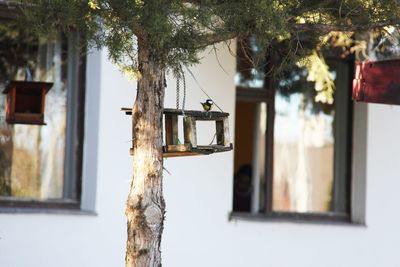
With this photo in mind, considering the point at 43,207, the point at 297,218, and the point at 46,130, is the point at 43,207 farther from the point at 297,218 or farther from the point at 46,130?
the point at 297,218

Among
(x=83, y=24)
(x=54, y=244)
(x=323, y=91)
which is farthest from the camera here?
(x=323, y=91)

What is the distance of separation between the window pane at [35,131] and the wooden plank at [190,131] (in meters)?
2.67

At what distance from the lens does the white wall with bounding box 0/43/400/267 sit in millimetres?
6688

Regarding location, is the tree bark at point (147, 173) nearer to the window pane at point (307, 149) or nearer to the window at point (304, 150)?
the window at point (304, 150)

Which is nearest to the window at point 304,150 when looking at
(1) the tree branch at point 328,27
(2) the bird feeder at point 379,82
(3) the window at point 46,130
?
(2) the bird feeder at point 379,82

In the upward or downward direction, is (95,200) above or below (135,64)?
below

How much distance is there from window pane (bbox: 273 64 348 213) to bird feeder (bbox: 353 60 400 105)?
1.69 metres

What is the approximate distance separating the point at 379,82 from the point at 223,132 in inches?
73.4

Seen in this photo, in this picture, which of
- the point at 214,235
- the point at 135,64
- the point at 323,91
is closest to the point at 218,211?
the point at 214,235

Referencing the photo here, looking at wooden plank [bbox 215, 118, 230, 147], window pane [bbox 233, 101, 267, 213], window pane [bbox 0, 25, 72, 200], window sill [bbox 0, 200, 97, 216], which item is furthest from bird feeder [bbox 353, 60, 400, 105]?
window pane [bbox 0, 25, 72, 200]

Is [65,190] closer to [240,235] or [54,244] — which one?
[54,244]

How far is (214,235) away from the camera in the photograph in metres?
7.20

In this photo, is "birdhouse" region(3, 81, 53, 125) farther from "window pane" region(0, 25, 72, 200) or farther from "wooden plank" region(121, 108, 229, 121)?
"wooden plank" region(121, 108, 229, 121)

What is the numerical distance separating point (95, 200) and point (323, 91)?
2.27 m
